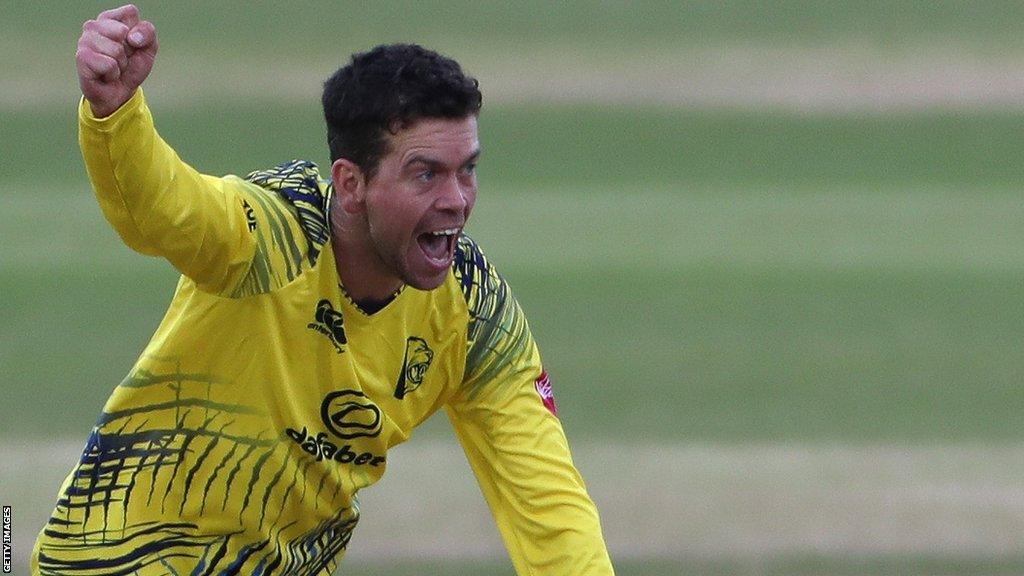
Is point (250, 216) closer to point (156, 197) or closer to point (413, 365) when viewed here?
point (156, 197)

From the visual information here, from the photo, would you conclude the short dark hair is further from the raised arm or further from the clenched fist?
the clenched fist

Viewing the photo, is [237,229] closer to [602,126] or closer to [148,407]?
[148,407]

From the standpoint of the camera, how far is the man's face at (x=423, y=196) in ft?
6.08

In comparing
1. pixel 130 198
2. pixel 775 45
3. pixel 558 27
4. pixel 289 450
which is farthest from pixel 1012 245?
pixel 130 198

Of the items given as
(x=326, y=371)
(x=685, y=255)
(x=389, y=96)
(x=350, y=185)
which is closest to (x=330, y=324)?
(x=326, y=371)

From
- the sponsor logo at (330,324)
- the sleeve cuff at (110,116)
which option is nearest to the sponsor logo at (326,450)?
the sponsor logo at (330,324)

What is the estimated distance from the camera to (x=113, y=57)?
1.55 meters

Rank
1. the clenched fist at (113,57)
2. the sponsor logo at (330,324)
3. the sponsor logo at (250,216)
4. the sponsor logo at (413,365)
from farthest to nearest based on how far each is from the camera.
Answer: the sponsor logo at (413,365) → the sponsor logo at (330,324) → the sponsor logo at (250,216) → the clenched fist at (113,57)

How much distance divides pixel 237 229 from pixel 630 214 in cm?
323

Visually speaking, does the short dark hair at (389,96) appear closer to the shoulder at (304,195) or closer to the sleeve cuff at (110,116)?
the shoulder at (304,195)

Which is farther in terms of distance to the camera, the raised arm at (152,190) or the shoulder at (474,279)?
the shoulder at (474,279)

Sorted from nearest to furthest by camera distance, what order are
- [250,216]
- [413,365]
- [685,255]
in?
[250,216] → [413,365] → [685,255]

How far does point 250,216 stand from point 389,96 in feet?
0.67

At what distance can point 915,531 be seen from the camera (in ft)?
11.7
